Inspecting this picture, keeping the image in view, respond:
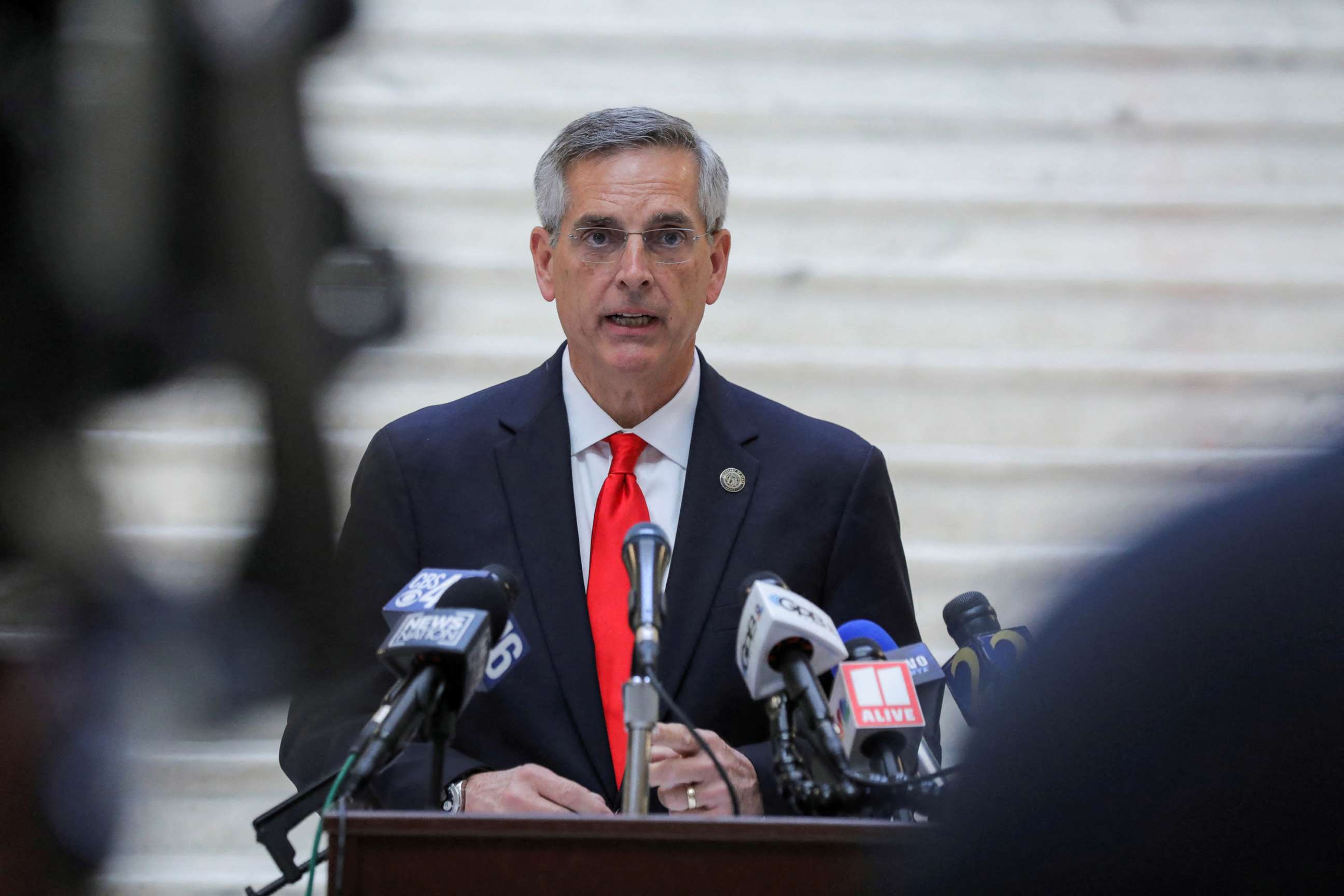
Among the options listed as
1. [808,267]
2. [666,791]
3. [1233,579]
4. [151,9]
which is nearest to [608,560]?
[666,791]

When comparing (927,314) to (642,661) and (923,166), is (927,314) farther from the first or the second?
(642,661)

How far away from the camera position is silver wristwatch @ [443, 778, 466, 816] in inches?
77.7

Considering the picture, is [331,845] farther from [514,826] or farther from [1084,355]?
[1084,355]

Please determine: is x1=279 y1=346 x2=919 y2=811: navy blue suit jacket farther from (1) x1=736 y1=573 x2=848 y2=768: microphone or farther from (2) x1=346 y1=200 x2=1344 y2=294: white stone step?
(2) x1=346 y1=200 x2=1344 y2=294: white stone step

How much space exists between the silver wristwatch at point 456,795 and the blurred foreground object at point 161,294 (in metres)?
1.50

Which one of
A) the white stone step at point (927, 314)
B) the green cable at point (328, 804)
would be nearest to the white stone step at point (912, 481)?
the white stone step at point (927, 314)

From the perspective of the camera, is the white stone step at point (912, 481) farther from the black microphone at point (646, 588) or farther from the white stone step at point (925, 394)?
the black microphone at point (646, 588)

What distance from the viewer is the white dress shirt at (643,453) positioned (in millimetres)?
2463

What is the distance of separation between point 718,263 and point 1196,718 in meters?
2.20

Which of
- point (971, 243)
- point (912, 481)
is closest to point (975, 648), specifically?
point (912, 481)

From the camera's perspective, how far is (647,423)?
2.54m

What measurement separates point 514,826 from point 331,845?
6.5 inches

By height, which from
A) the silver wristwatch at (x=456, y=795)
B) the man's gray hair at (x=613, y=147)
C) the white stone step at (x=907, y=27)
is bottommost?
the silver wristwatch at (x=456, y=795)

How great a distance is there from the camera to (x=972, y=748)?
0.61m
